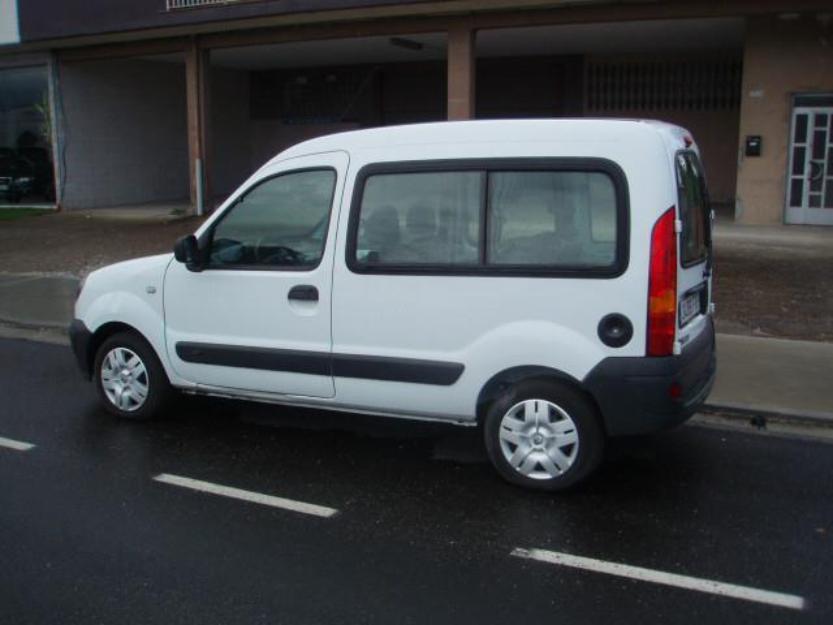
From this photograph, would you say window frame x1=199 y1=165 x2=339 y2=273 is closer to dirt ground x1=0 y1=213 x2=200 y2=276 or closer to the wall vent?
dirt ground x1=0 y1=213 x2=200 y2=276

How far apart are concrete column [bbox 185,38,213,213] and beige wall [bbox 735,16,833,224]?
444 inches

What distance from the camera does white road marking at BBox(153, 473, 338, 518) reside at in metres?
4.66

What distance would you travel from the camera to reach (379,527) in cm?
444

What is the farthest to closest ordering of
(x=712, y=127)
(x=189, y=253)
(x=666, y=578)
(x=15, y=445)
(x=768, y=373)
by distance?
(x=712, y=127) → (x=768, y=373) → (x=15, y=445) → (x=189, y=253) → (x=666, y=578)

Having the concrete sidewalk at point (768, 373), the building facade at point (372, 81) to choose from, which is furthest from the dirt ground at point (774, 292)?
the building facade at point (372, 81)

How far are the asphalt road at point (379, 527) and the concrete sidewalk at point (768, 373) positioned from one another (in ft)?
1.79

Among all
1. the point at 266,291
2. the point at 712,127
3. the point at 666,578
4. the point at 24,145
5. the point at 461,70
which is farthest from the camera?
the point at 24,145

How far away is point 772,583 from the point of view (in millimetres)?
3844

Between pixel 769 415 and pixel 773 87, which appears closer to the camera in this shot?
pixel 769 415

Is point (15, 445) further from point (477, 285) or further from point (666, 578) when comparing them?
point (666, 578)

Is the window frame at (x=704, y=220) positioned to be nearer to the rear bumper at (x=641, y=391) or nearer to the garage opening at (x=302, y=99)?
the rear bumper at (x=641, y=391)

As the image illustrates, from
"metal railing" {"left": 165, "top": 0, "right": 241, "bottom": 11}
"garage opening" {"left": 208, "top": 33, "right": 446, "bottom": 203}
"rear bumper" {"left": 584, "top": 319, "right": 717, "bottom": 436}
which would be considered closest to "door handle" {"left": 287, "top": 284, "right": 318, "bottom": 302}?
"rear bumper" {"left": 584, "top": 319, "right": 717, "bottom": 436}

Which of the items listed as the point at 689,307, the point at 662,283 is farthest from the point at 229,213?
the point at 689,307

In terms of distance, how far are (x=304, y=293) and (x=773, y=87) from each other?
44.4 ft
